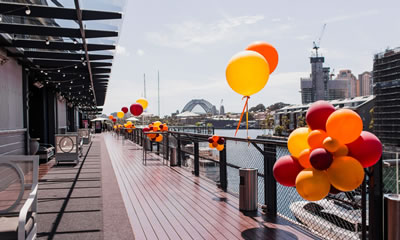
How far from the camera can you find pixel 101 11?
19.1 ft

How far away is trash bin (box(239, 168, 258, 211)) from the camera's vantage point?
14.0ft

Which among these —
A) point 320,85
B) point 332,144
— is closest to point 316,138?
point 332,144

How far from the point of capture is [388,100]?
7231 centimetres

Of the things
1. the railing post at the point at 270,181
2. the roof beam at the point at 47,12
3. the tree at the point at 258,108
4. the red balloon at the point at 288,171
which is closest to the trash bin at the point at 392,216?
the red balloon at the point at 288,171

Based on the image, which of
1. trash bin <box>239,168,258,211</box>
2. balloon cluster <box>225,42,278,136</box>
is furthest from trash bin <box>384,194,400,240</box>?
trash bin <box>239,168,258,211</box>

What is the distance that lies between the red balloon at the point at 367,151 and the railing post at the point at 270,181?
1.53 meters

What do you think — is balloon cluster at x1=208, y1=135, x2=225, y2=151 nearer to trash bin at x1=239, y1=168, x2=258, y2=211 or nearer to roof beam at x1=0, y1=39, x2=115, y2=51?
trash bin at x1=239, y1=168, x2=258, y2=211

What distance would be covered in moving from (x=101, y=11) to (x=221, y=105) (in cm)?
12081

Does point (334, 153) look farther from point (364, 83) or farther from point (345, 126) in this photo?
point (364, 83)

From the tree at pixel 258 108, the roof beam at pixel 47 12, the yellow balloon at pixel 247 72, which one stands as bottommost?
the yellow balloon at pixel 247 72

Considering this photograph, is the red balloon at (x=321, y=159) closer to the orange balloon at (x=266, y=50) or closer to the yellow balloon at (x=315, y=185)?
the yellow balloon at (x=315, y=185)

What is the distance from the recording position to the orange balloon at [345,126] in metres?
2.41

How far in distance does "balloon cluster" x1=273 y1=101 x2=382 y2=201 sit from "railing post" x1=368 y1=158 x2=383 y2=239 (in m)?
0.20

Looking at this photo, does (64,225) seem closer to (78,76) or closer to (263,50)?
(263,50)
